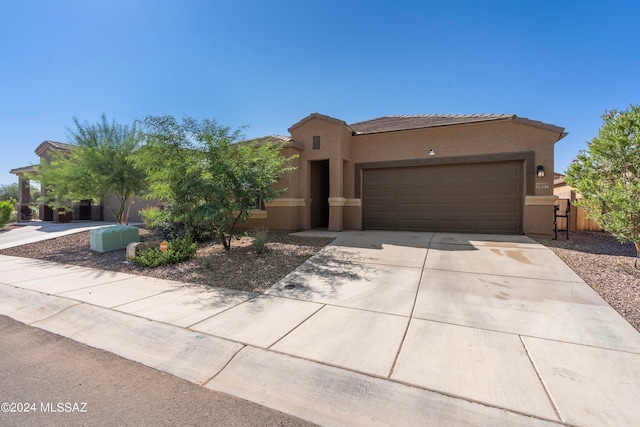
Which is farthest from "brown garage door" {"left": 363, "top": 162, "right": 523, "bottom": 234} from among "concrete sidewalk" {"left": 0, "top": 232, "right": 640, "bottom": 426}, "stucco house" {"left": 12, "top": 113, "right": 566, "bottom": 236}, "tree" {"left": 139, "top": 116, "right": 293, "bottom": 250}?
→ "tree" {"left": 139, "top": 116, "right": 293, "bottom": 250}

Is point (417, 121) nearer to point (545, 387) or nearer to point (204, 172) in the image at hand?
point (204, 172)

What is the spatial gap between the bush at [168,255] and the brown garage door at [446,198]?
269 inches

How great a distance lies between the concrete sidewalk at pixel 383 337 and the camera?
259 cm

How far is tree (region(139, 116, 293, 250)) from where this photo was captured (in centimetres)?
729

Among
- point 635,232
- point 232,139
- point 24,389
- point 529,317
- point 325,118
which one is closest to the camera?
point 24,389

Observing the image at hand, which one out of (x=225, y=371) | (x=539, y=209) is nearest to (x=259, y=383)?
(x=225, y=371)

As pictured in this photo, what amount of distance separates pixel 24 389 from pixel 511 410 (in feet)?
14.4

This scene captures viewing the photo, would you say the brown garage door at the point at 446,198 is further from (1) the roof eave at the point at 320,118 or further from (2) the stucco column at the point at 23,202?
(2) the stucco column at the point at 23,202

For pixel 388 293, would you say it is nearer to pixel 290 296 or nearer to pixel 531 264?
pixel 290 296

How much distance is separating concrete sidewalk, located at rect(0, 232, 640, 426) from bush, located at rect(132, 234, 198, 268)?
0.81 metres

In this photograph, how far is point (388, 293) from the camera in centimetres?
522

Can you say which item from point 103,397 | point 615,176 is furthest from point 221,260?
point 615,176

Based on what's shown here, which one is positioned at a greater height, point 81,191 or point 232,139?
point 232,139

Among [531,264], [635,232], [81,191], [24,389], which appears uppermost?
[81,191]
